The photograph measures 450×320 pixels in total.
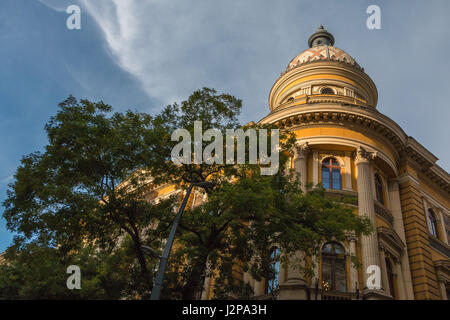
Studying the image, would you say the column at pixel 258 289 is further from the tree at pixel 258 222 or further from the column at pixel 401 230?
the column at pixel 401 230

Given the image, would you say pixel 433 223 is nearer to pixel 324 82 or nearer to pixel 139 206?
pixel 324 82

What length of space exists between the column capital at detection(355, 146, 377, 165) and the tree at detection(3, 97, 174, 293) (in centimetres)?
1169

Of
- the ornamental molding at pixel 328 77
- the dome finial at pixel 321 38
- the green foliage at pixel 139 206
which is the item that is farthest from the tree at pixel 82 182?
the dome finial at pixel 321 38

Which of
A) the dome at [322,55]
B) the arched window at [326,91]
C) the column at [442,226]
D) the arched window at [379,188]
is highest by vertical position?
the dome at [322,55]

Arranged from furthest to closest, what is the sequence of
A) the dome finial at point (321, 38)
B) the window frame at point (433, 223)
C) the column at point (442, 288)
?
the dome finial at point (321, 38) → the window frame at point (433, 223) → the column at point (442, 288)

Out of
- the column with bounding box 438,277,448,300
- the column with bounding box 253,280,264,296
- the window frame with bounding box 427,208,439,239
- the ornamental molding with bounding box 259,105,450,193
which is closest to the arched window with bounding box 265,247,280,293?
the column with bounding box 253,280,264,296

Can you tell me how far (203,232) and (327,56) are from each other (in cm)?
2255

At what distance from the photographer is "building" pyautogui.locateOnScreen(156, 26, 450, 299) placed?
18.4m

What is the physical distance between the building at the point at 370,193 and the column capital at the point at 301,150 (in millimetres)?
22

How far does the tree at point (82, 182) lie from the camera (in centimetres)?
1423

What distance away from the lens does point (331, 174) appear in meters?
22.2

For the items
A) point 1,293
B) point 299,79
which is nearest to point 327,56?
point 299,79

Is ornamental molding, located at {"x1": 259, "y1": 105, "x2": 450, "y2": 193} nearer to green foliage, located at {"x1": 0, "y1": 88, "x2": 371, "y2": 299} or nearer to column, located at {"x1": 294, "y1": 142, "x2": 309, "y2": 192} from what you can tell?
column, located at {"x1": 294, "y1": 142, "x2": 309, "y2": 192}

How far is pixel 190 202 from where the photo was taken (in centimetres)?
2631
